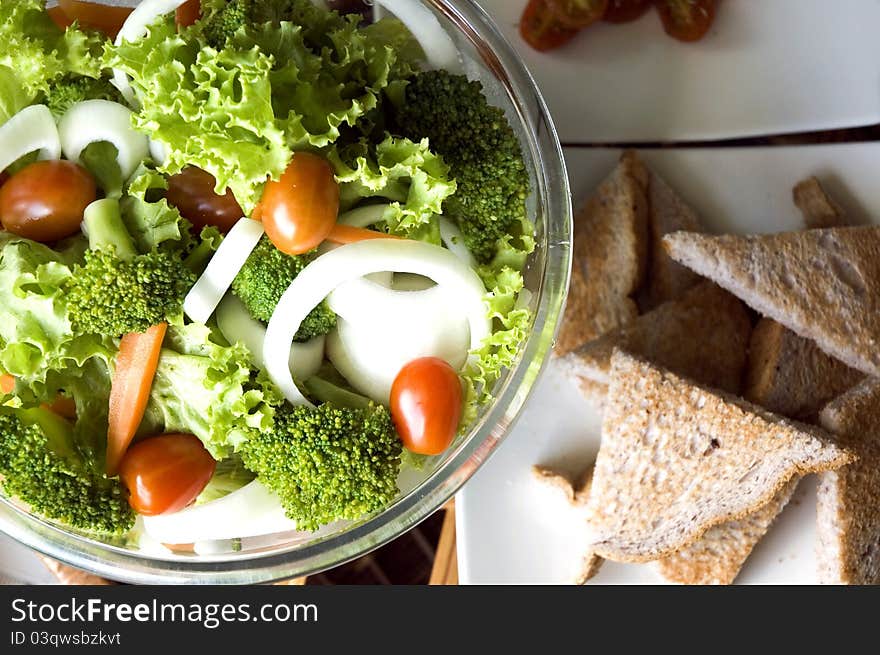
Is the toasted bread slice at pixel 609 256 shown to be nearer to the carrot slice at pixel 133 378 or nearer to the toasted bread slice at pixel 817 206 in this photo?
the toasted bread slice at pixel 817 206

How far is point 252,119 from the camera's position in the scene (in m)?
1.32

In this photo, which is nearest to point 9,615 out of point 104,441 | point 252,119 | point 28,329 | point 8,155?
point 104,441

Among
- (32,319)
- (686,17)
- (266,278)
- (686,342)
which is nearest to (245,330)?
(266,278)

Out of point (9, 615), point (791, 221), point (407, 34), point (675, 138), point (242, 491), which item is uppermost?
point (407, 34)

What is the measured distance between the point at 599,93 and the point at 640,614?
4.18 ft

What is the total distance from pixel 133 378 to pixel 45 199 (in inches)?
13.2

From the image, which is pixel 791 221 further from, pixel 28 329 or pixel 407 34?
pixel 28 329

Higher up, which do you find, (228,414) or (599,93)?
(599,93)

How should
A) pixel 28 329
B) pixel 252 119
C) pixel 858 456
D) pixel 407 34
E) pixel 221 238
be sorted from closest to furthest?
pixel 252 119
pixel 28 329
pixel 221 238
pixel 407 34
pixel 858 456

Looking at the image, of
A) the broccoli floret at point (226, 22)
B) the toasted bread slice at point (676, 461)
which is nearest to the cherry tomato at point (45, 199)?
the broccoli floret at point (226, 22)

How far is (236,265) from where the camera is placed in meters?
1.49

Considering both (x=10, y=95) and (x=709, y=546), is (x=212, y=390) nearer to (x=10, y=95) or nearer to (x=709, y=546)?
(x=10, y=95)

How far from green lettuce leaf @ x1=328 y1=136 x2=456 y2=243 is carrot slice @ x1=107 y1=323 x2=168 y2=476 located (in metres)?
0.41

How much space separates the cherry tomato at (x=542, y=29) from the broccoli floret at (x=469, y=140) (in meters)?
0.64
